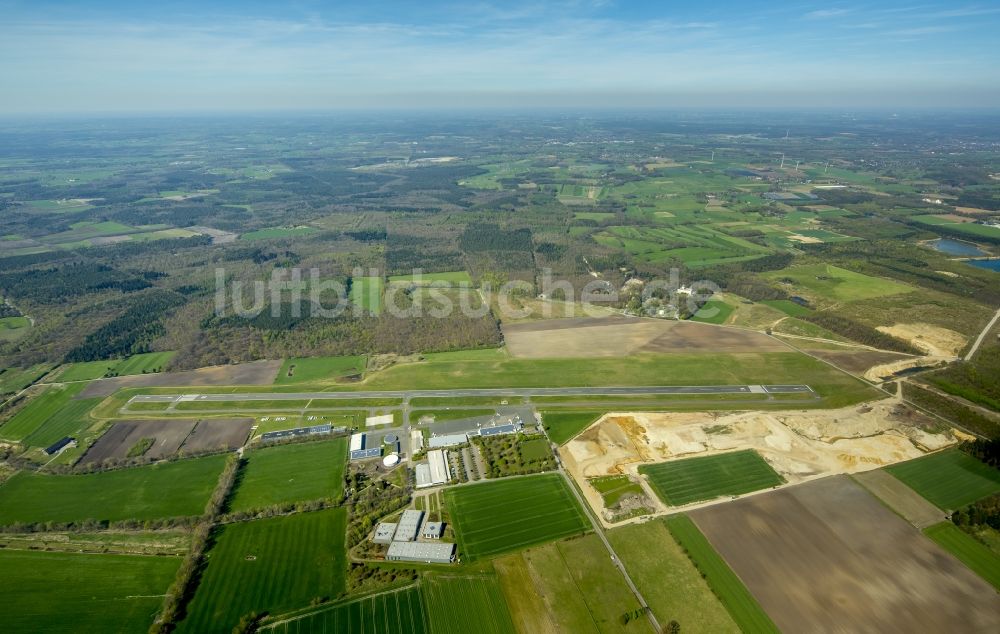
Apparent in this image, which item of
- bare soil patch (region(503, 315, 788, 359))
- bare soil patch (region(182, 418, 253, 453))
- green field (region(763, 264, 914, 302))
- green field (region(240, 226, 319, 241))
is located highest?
green field (region(240, 226, 319, 241))

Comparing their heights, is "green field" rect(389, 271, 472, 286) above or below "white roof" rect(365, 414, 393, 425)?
above

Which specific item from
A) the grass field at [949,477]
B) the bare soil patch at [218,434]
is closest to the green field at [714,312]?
the grass field at [949,477]

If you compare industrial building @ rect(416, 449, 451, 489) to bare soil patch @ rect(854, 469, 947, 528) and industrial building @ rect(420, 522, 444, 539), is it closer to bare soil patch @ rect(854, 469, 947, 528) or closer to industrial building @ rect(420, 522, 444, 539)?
→ industrial building @ rect(420, 522, 444, 539)

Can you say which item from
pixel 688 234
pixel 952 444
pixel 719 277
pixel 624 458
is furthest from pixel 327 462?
pixel 688 234

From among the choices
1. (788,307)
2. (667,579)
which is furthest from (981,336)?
(667,579)

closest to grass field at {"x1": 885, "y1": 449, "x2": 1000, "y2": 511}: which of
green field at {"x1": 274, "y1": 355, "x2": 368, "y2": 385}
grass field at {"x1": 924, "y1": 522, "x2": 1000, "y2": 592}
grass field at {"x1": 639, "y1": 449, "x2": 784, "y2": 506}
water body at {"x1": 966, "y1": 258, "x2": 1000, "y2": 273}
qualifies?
grass field at {"x1": 924, "y1": 522, "x2": 1000, "y2": 592}

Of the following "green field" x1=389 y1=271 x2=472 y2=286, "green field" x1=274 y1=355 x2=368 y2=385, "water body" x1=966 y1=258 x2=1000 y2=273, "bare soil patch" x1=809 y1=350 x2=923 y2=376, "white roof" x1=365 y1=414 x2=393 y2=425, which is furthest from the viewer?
"water body" x1=966 y1=258 x2=1000 y2=273

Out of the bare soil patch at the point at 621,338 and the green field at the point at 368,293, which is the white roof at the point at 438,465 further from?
the green field at the point at 368,293
